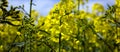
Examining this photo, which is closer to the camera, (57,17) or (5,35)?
(57,17)

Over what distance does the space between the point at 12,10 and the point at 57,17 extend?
96 centimetres

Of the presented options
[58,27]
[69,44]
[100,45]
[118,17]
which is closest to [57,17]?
[58,27]

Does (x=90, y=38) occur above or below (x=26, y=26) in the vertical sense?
below

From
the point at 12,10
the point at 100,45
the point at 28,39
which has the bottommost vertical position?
the point at 100,45

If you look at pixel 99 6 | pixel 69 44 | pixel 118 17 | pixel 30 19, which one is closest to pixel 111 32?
pixel 118 17

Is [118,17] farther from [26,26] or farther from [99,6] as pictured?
[99,6]

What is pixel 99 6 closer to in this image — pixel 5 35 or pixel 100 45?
pixel 100 45

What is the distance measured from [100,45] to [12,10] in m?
4.71

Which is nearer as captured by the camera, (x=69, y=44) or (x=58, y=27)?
(x=58, y=27)

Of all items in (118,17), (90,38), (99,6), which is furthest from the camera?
(99,6)

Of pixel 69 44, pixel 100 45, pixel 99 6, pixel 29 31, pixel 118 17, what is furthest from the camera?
pixel 99 6

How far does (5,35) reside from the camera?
18.1 ft

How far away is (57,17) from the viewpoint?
4113 mm

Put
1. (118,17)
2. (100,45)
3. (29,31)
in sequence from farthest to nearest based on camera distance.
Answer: (100,45) < (118,17) < (29,31)
